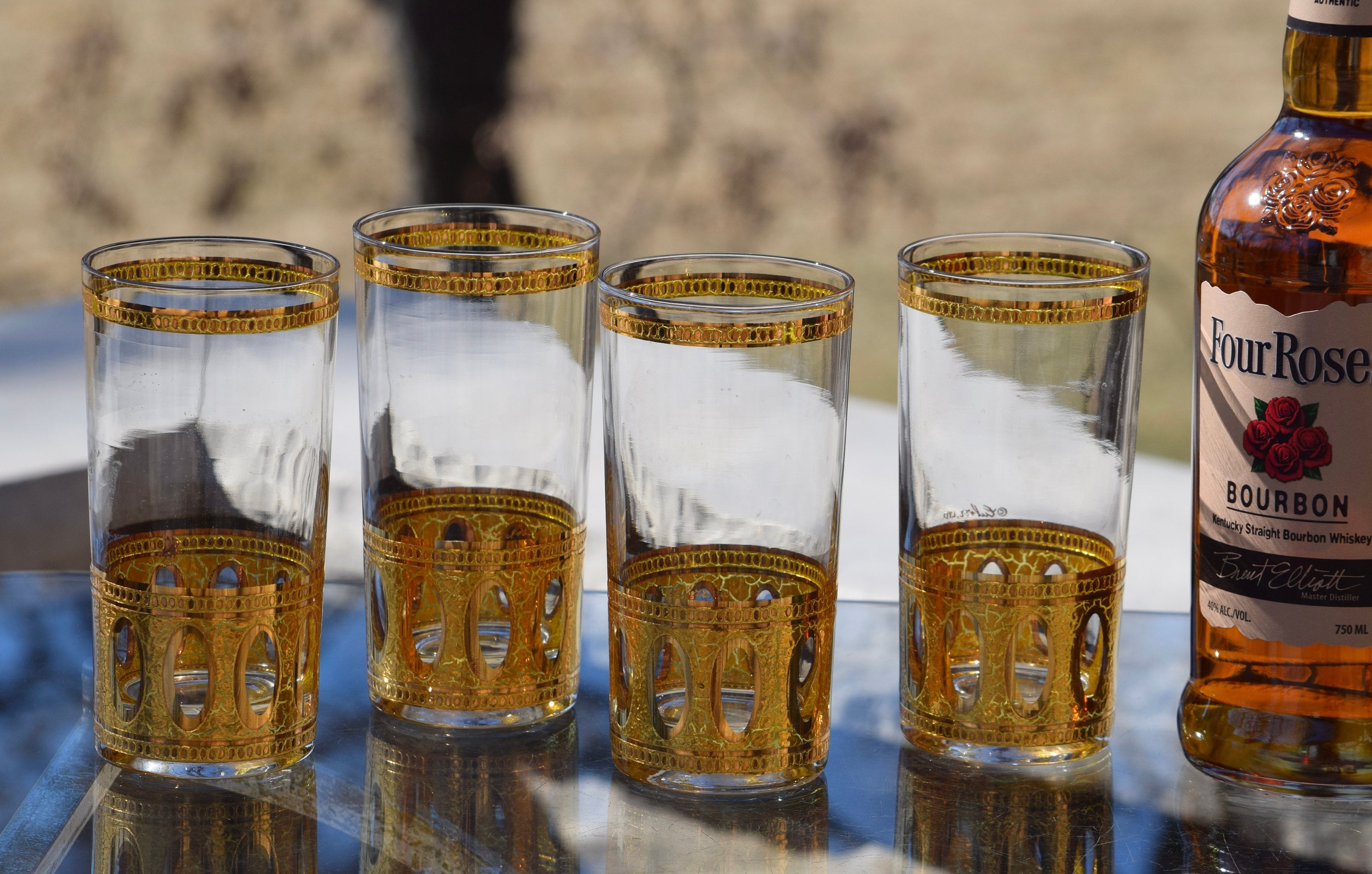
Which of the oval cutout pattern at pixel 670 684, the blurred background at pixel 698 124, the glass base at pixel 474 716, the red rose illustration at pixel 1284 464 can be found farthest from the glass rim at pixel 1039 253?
the blurred background at pixel 698 124

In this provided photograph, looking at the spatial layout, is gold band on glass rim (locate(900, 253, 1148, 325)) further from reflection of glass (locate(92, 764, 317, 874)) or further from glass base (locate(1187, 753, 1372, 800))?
reflection of glass (locate(92, 764, 317, 874))

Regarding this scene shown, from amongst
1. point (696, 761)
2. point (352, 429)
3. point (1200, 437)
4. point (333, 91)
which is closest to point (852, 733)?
point (696, 761)

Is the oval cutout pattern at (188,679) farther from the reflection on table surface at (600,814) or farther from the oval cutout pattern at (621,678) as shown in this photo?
the oval cutout pattern at (621,678)

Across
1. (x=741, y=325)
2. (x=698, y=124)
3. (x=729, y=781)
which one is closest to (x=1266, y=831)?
(x=729, y=781)

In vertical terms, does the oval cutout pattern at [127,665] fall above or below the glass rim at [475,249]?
below

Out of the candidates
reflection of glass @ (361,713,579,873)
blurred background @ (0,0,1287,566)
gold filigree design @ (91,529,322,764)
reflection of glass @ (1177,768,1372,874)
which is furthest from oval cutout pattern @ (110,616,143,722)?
blurred background @ (0,0,1287,566)
